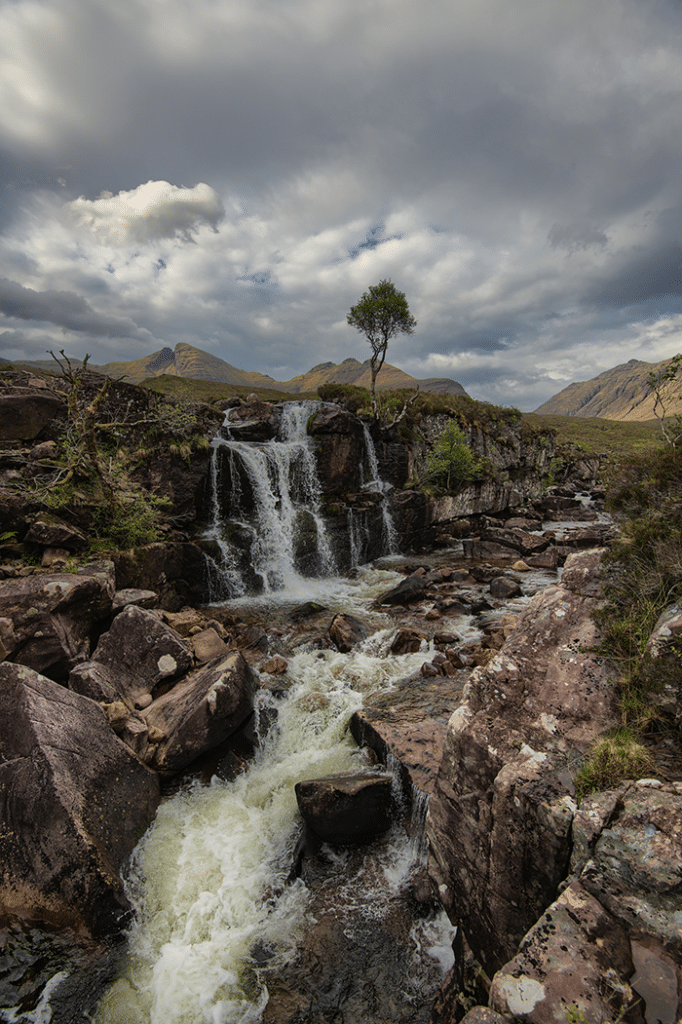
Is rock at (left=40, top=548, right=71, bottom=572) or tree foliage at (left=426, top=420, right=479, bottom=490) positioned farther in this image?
tree foliage at (left=426, top=420, right=479, bottom=490)

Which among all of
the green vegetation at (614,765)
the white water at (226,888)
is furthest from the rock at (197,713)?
the green vegetation at (614,765)

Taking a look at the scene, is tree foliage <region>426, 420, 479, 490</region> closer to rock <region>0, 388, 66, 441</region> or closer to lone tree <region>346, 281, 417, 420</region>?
lone tree <region>346, 281, 417, 420</region>

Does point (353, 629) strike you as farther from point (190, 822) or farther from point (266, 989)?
point (266, 989)

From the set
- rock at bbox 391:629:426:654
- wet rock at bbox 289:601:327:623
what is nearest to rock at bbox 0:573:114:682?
wet rock at bbox 289:601:327:623

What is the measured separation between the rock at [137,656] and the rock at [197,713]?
576mm

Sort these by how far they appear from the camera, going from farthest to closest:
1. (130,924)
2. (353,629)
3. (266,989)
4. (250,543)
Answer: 1. (250,543)
2. (353,629)
3. (130,924)
4. (266,989)

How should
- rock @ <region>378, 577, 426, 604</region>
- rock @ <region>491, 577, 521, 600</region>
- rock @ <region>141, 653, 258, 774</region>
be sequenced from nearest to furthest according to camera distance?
rock @ <region>141, 653, 258, 774</region>, rock @ <region>378, 577, 426, 604</region>, rock @ <region>491, 577, 521, 600</region>

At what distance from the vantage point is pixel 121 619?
11500 mm

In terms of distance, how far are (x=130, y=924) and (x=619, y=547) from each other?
10219 mm

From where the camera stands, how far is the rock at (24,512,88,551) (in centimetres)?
1362

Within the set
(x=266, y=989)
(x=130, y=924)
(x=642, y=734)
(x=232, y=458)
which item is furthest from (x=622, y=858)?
(x=232, y=458)

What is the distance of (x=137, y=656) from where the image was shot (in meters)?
11.3

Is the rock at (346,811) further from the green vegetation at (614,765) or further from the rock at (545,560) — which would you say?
the rock at (545,560)

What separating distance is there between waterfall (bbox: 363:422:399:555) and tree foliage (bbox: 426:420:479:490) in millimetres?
5229
